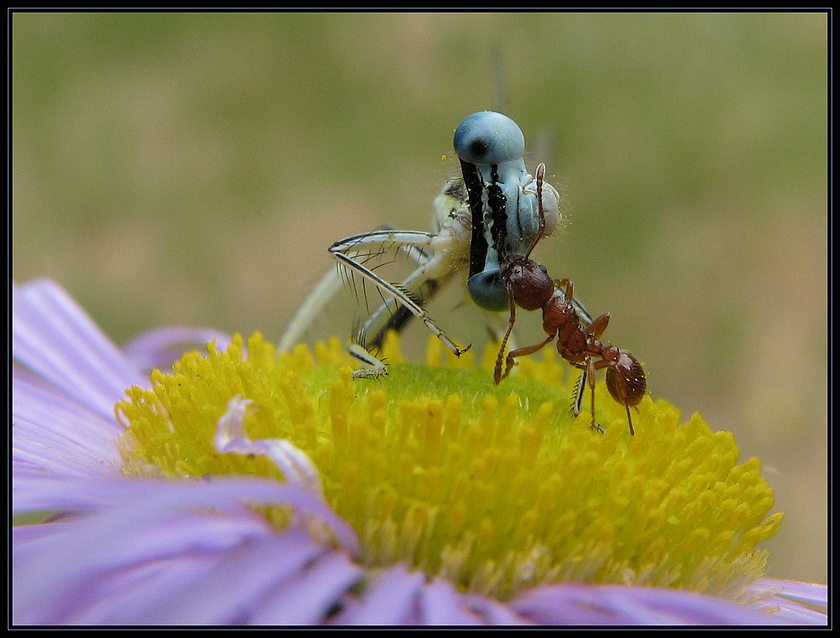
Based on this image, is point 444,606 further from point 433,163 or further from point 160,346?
point 433,163

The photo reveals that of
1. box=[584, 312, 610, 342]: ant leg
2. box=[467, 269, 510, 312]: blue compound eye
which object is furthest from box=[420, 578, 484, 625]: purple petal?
box=[584, 312, 610, 342]: ant leg

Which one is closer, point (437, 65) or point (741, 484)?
point (741, 484)

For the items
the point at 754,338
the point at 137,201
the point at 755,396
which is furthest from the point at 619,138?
the point at 137,201

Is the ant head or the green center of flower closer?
the green center of flower

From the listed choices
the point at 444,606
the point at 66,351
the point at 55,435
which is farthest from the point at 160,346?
the point at 444,606

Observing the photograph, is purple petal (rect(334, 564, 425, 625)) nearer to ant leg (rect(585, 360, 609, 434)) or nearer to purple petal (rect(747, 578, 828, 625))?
ant leg (rect(585, 360, 609, 434))

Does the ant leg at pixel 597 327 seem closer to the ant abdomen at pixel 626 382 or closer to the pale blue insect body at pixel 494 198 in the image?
the ant abdomen at pixel 626 382

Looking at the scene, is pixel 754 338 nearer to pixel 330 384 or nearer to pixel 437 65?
pixel 437 65
